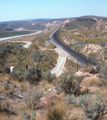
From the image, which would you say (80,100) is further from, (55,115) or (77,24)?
(77,24)

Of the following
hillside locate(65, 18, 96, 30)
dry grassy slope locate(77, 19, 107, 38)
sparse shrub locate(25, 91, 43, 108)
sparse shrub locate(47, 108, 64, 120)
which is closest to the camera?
sparse shrub locate(47, 108, 64, 120)

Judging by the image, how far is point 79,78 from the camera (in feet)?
26.7

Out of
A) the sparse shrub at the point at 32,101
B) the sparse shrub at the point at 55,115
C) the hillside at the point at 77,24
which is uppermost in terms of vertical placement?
the hillside at the point at 77,24

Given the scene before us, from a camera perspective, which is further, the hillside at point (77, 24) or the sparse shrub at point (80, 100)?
the hillside at point (77, 24)

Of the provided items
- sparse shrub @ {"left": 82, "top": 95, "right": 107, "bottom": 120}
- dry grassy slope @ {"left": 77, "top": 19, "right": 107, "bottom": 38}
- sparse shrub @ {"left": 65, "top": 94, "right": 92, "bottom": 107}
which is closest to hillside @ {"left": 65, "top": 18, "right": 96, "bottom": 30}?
dry grassy slope @ {"left": 77, "top": 19, "right": 107, "bottom": 38}

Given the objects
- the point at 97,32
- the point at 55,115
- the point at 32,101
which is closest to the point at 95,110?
the point at 55,115

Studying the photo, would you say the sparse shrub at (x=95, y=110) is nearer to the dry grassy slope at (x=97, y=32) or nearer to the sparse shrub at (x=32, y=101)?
the sparse shrub at (x=32, y=101)

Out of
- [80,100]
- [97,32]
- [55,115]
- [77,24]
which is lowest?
[55,115]

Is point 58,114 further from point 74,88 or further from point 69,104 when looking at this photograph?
point 74,88

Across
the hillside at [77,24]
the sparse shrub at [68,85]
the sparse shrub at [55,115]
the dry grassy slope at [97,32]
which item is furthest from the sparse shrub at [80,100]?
the hillside at [77,24]

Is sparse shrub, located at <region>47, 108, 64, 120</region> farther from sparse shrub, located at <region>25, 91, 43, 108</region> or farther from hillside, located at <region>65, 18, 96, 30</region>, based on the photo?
hillside, located at <region>65, 18, 96, 30</region>

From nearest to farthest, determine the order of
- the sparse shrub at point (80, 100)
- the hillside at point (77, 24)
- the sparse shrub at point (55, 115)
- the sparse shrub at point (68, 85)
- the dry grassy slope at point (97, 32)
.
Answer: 1. the sparse shrub at point (55, 115)
2. the sparse shrub at point (80, 100)
3. the sparse shrub at point (68, 85)
4. the dry grassy slope at point (97, 32)
5. the hillside at point (77, 24)

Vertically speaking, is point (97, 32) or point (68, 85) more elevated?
point (97, 32)

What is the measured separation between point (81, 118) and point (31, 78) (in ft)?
29.0
